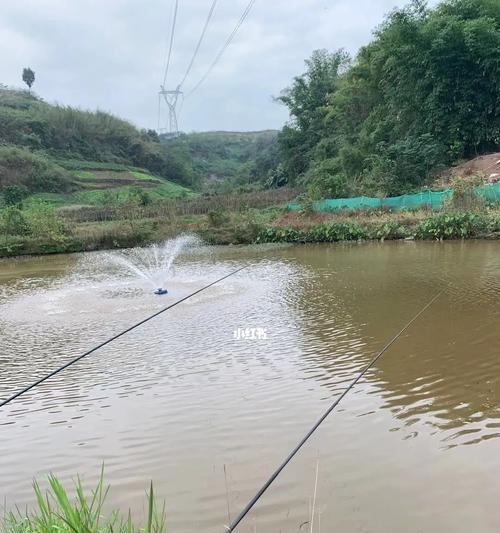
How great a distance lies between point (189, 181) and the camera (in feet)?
255

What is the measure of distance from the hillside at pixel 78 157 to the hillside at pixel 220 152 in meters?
8.44

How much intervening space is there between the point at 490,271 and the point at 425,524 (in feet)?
32.3

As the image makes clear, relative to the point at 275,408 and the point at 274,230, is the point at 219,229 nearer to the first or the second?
the point at 274,230

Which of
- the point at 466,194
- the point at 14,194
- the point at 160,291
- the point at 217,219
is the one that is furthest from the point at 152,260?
the point at 14,194

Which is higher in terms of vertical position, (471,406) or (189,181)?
(189,181)

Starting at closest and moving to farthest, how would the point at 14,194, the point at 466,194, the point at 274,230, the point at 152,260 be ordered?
the point at 466,194 → the point at 152,260 → the point at 274,230 → the point at 14,194

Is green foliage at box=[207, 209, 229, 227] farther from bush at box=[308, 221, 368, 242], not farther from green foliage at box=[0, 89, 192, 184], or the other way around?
green foliage at box=[0, 89, 192, 184]

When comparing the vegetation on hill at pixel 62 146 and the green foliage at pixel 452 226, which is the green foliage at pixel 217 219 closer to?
the green foliage at pixel 452 226

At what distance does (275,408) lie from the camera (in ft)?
16.3

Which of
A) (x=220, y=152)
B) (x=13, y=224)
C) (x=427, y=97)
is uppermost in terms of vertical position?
(x=220, y=152)

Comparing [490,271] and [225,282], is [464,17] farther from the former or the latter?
[225,282]

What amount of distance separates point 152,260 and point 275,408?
16.4 metres

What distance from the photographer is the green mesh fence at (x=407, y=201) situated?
2011cm

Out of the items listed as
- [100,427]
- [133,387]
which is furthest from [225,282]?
[100,427]
